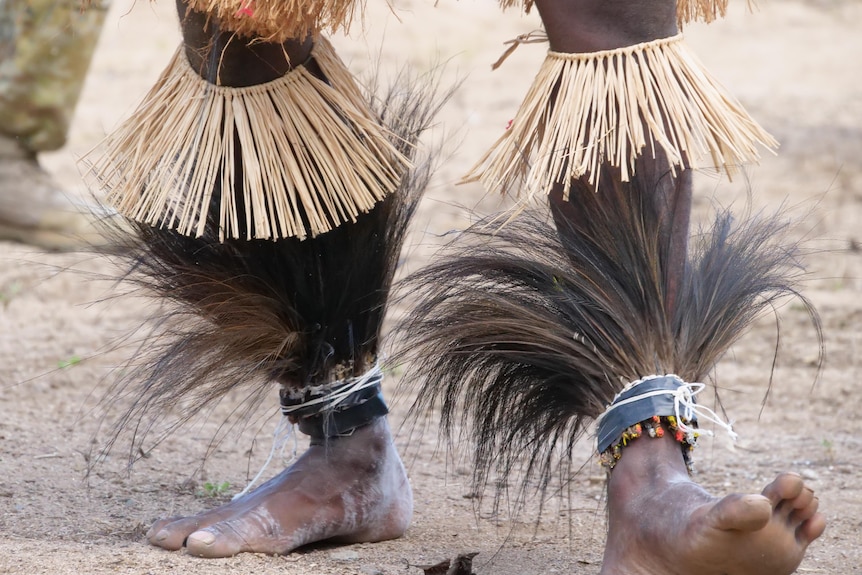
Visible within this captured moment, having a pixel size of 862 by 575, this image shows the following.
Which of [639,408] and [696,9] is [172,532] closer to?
[639,408]

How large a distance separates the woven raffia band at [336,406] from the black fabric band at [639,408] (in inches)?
20.2

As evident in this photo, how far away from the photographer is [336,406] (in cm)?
181

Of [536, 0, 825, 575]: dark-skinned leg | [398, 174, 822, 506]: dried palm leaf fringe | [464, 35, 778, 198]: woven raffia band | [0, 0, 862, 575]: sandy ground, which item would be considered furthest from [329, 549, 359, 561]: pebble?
[464, 35, 778, 198]: woven raffia band

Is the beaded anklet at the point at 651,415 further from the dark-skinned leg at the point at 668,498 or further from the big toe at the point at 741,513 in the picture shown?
the big toe at the point at 741,513

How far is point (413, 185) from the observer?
6.35 feet

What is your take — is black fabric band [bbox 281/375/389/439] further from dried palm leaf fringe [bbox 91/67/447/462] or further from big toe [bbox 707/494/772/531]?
big toe [bbox 707/494/772/531]

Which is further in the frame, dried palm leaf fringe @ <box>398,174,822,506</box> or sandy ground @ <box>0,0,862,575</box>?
sandy ground @ <box>0,0,862,575</box>

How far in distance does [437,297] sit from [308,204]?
0.26 metres

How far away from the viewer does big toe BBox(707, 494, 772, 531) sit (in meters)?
1.19

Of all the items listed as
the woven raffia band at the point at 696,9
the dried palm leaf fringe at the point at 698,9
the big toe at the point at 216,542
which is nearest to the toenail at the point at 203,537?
the big toe at the point at 216,542

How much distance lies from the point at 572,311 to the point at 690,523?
34 cm

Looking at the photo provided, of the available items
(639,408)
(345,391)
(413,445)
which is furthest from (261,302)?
(413,445)

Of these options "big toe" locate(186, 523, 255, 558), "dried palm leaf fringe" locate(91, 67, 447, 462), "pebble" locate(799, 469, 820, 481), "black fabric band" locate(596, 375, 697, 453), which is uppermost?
"dried palm leaf fringe" locate(91, 67, 447, 462)

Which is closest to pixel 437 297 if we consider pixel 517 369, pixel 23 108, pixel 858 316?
pixel 517 369
